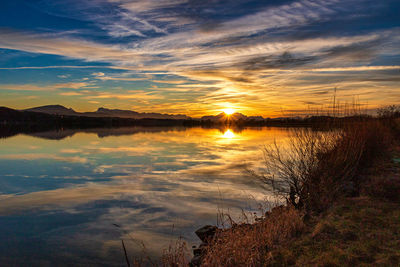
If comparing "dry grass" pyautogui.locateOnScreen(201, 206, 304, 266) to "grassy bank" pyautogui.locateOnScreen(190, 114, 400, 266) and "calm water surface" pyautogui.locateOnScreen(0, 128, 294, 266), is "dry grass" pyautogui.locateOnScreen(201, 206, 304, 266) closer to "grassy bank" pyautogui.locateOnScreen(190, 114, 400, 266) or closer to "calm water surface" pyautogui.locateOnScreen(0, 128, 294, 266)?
"grassy bank" pyautogui.locateOnScreen(190, 114, 400, 266)

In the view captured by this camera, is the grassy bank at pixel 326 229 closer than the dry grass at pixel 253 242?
No

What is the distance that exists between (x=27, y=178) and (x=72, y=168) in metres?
3.71

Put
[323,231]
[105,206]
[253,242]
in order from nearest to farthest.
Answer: [253,242], [323,231], [105,206]

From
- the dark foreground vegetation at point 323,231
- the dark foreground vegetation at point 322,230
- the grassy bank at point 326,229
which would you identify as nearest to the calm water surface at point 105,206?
the dark foreground vegetation at point 322,230

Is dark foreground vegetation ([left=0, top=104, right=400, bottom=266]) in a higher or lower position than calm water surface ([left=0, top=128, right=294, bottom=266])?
higher

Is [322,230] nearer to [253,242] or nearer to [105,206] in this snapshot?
[253,242]

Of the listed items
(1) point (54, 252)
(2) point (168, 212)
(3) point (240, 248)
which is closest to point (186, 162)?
(2) point (168, 212)

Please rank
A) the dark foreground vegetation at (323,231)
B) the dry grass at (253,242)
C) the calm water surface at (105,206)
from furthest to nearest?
1. the calm water surface at (105,206)
2. the dark foreground vegetation at (323,231)
3. the dry grass at (253,242)

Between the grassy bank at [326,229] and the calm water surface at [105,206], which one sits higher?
the grassy bank at [326,229]

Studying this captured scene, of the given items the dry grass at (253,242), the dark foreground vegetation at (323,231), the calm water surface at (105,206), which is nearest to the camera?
the dry grass at (253,242)

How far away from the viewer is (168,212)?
37.4 ft

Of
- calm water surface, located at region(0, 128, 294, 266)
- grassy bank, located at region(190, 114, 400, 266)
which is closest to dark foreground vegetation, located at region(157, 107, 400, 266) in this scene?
grassy bank, located at region(190, 114, 400, 266)

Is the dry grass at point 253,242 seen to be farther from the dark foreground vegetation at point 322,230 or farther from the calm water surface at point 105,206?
the calm water surface at point 105,206

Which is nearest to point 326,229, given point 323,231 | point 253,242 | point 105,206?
point 323,231
